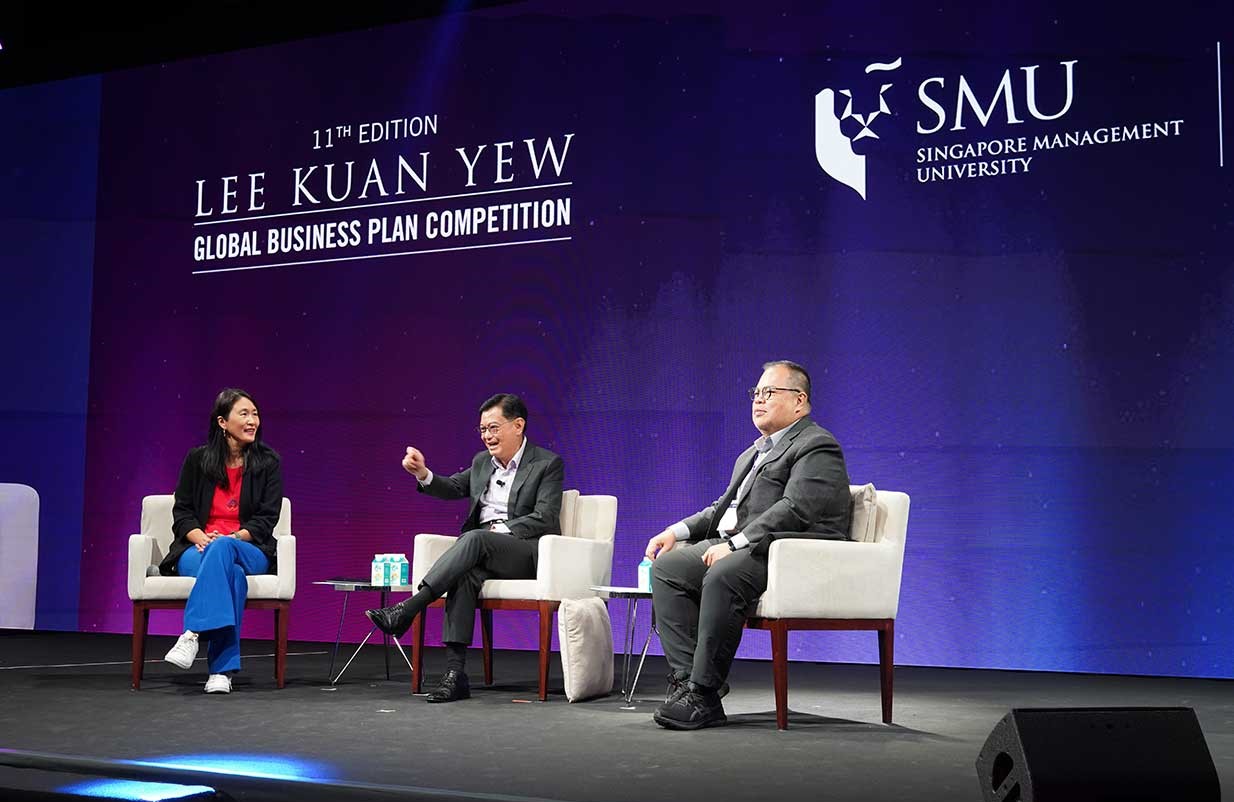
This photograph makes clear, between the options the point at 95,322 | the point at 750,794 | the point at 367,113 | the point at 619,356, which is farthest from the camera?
the point at 95,322

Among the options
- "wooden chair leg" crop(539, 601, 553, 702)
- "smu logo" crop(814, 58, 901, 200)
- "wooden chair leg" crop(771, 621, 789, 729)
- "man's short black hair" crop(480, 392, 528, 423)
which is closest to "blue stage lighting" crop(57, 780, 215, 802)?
"wooden chair leg" crop(771, 621, 789, 729)

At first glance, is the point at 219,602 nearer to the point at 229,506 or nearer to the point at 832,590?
the point at 229,506

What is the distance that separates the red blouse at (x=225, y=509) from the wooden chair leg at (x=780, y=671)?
2.19 meters

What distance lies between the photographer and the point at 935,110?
6.18 metres

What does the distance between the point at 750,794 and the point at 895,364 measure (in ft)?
11.9

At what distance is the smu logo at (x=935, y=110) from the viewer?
19.6 ft

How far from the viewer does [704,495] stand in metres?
6.41

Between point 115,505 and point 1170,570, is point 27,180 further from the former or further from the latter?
point 1170,570

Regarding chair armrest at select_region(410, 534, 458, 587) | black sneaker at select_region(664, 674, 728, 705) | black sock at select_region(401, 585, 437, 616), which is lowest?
black sneaker at select_region(664, 674, 728, 705)

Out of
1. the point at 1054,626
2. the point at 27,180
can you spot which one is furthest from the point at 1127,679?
the point at 27,180

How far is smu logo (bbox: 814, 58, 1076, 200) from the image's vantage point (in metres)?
5.97

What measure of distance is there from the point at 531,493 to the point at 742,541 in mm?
1172

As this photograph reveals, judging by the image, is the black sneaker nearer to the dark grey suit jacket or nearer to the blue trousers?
the dark grey suit jacket

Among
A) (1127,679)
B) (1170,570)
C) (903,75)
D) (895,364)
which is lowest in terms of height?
(1127,679)
